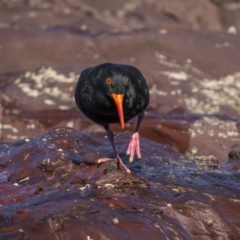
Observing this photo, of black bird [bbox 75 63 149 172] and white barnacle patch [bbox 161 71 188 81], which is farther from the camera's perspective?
white barnacle patch [bbox 161 71 188 81]

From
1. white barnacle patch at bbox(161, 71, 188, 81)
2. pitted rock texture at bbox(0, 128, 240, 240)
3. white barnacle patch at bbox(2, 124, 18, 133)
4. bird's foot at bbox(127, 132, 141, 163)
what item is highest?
bird's foot at bbox(127, 132, 141, 163)

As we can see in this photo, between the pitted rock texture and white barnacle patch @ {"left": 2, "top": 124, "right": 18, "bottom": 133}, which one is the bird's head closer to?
the pitted rock texture

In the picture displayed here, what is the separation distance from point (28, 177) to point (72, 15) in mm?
6518

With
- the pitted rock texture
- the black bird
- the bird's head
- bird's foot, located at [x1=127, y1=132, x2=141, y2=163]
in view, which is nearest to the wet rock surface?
the pitted rock texture

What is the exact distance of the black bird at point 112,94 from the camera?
14.2 feet

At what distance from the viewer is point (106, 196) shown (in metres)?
4.24

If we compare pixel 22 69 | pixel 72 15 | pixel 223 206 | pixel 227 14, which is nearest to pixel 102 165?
pixel 223 206

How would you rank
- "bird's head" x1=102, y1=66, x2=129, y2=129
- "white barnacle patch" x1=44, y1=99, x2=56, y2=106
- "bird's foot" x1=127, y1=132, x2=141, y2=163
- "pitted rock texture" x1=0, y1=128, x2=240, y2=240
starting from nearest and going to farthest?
"pitted rock texture" x1=0, y1=128, x2=240, y2=240, "bird's head" x1=102, y1=66, x2=129, y2=129, "bird's foot" x1=127, y1=132, x2=141, y2=163, "white barnacle patch" x1=44, y1=99, x2=56, y2=106

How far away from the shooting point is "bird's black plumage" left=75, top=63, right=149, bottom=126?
14.2 feet

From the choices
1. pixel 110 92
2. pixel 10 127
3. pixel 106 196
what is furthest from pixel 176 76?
pixel 106 196

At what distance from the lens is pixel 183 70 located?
364 inches

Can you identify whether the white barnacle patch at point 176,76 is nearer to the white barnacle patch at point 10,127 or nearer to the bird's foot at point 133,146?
the white barnacle patch at point 10,127

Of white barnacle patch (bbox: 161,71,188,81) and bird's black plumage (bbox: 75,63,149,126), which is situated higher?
bird's black plumage (bbox: 75,63,149,126)

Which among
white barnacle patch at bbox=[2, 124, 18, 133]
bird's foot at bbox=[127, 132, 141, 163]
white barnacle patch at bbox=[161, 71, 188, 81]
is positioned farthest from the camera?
white barnacle patch at bbox=[161, 71, 188, 81]
